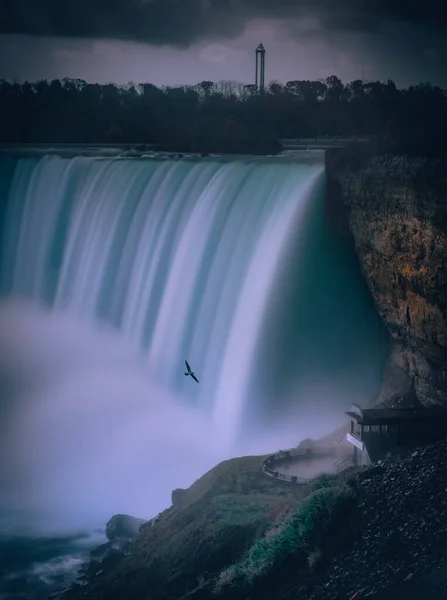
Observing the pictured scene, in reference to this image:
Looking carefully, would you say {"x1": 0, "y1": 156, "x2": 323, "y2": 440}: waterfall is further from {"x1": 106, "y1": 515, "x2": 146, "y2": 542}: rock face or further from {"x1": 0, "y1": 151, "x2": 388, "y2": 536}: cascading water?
{"x1": 106, "y1": 515, "x2": 146, "y2": 542}: rock face

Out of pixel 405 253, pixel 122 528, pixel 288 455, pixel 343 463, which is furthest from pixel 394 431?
pixel 122 528

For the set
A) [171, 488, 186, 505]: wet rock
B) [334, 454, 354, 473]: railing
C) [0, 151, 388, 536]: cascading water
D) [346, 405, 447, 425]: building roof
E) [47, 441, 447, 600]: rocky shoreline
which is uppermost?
[0, 151, 388, 536]: cascading water

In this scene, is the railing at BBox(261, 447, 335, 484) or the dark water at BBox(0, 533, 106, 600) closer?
the dark water at BBox(0, 533, 106, 600)

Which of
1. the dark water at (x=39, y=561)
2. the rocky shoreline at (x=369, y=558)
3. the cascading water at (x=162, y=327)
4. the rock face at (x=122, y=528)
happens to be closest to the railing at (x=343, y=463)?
the rocky shoreline at (x=369, y=558)

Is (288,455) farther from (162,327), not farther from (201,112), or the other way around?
(201,112)

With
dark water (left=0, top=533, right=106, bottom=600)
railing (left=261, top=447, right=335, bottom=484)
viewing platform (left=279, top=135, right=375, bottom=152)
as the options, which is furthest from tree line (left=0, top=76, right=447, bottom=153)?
dark water (left=0, top=533, right=106, bottom=600)

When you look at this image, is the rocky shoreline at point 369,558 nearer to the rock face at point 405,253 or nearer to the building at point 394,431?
the building at point 394,431
